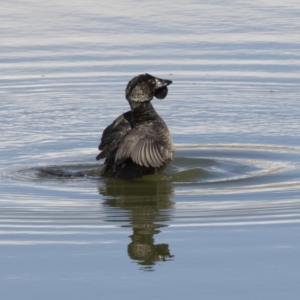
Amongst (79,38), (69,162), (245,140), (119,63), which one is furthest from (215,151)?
(79,38)

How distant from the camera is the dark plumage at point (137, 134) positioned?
9836mm

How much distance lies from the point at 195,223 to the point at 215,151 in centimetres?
283

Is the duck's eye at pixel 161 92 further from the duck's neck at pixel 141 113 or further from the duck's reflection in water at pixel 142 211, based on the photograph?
the duck's reflection in water at pixel 142 211

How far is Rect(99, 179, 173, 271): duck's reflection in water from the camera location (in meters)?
7.34

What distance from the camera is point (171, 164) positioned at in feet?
34.6

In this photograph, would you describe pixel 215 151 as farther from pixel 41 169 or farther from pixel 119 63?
pixel 119 63

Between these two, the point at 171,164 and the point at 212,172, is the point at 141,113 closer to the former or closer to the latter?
the point at 171,164

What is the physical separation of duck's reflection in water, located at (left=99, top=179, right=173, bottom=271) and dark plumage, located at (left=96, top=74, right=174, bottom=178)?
0.49 feet

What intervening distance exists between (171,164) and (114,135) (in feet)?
2.26

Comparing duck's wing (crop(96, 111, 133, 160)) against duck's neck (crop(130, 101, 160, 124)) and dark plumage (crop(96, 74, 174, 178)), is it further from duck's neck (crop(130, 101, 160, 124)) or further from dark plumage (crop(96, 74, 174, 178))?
duck's neck (crop(130, 101, 160, 124))

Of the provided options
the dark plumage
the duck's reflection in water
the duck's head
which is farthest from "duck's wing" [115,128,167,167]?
the duck's head

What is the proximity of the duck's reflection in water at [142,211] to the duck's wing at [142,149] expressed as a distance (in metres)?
0.24

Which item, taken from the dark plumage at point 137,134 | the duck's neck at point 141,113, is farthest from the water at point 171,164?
the duck's neck at point 141,113

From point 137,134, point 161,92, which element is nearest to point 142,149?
point 137,134
